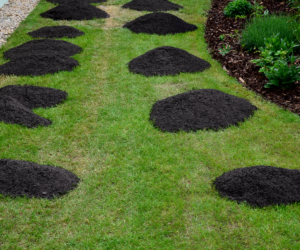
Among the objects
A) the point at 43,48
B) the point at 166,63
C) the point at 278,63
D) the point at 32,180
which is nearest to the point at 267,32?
the point at 278,63

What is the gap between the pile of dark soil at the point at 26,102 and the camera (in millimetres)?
4789

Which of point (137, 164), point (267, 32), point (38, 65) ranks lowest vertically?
point (137, 164)

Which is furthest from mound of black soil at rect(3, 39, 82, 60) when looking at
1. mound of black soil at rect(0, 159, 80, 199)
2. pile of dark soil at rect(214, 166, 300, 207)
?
pile of dark soil at rect(214, 166, 300, 207)

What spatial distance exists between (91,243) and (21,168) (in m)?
1.28

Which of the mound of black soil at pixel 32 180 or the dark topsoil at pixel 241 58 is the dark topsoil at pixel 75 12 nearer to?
the dark topsoil at pixel 241 58

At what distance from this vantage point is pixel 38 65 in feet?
21.3

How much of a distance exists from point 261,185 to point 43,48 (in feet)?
18.8

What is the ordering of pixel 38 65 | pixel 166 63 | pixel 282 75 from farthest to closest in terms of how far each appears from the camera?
pixel 166 63, pixel 38 65, pixel 282 75

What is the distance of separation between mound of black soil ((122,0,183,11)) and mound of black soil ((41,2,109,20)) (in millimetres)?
1145

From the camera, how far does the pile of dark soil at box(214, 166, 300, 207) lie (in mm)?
3484

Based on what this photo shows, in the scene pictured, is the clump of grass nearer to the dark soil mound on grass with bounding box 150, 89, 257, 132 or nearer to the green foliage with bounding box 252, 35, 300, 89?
the green foliage with bounding box 252, 35, 300, 89

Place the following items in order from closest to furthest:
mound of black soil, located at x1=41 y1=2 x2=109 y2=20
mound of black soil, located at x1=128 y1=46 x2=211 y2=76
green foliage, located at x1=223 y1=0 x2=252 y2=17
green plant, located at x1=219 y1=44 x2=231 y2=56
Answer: mound of black soil, located at x1=128 y1=46 x2=211 y2=76 < green plant, located at x1=219 y1=44 x2=231 y2=56 < green foliage, located at x1=223 y1=0 x2=252 y2=17 < mound of black soil, located at x1=41 y1=2 x2=109 y2=20

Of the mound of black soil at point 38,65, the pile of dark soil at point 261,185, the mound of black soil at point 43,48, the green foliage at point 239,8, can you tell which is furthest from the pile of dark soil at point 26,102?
the green foliage at point 239,8

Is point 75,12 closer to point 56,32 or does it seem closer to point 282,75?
point 56,32
